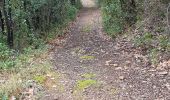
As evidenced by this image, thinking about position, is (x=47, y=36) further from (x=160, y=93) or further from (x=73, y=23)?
(x=160, y=93)

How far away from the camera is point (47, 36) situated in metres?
17.4

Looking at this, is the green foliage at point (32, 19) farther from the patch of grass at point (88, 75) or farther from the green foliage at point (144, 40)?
the patch of grass at point (88, 75)

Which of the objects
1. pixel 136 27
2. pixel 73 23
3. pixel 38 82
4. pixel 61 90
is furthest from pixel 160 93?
pixel 73 23

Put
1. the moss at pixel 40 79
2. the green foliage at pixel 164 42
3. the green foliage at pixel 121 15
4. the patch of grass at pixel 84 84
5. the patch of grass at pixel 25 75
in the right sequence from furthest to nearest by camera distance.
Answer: the green foliage at pixel 121 15 < the green foliage at pixel 164 42 < the moss at pixel 40 79 < the patch of grass at pixel 84 84 < the patch of grass at pixel 25 75

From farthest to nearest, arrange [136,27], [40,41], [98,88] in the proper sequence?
[40,41], [136,27], [98,88]

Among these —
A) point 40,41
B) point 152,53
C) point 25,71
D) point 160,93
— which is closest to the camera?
point 160,93

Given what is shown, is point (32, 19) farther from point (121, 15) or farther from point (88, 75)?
point (88, 75)

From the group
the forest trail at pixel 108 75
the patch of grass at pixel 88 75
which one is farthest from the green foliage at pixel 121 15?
the patch of grass at pixel 88 75

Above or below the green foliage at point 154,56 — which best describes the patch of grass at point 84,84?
below

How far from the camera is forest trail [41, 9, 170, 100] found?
7559 mm

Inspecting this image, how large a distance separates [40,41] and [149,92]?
8812 millimetres

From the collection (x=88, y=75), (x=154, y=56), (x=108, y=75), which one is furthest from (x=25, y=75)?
(x=154, y=56)

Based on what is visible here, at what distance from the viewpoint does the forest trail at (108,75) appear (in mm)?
7559

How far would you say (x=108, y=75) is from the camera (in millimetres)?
9031
